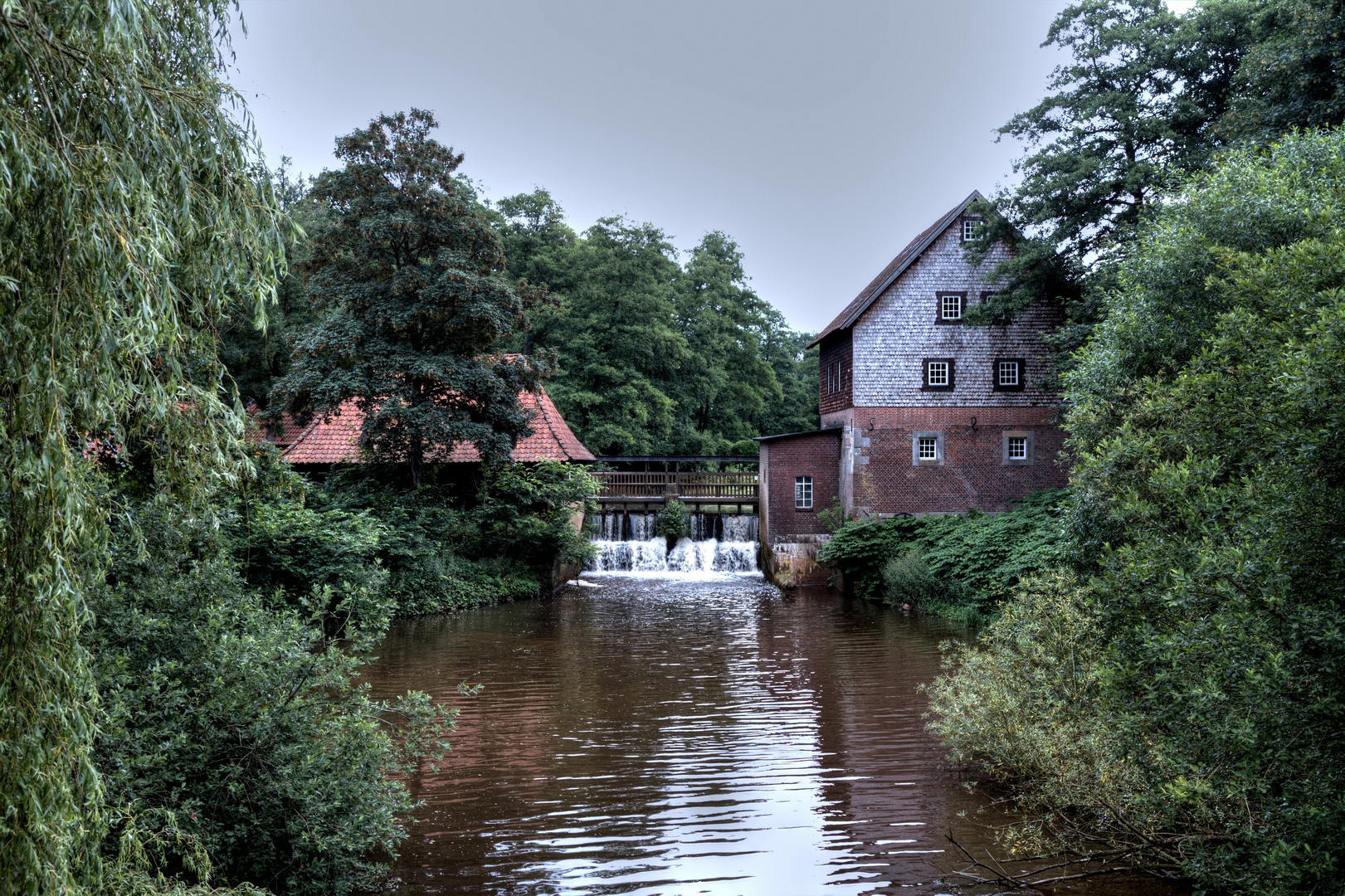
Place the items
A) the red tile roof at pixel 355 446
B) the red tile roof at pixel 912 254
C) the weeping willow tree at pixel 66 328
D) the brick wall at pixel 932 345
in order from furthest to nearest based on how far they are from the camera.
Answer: the brick wall at pixel 932 345 < the red tile roof at pixel 912 254 < the red tile roof at pixel 355 446 < the weeping willow tree at pixel 66 328

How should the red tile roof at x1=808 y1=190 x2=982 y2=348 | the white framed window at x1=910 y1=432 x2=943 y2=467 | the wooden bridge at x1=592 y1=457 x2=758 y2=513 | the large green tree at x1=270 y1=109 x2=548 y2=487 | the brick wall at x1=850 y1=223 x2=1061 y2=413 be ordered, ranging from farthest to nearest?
the wooden bridge at x1=592 y1=457 x2=758 y2=513 < the brick wall at x1=850 y1=223 x2=1061 y2=413 < the white framed window at x1=910 y1=432 x2=943 y2=467 < the red tile roof at x1=808 y1=190 x2=982 y2=348 < the large green tree at x1=270 y1=109 x2=548 y2=487

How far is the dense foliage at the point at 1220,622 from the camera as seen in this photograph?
451 centimetres

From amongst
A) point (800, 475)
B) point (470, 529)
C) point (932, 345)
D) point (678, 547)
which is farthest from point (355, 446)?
point (932, 345)

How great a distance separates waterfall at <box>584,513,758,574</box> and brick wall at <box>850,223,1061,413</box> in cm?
588

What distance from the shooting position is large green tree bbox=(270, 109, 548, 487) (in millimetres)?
18812

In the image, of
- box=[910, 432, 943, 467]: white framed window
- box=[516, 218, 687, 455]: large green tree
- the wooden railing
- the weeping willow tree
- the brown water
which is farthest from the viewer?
box=[516, 218, 687, 455]: large green tree

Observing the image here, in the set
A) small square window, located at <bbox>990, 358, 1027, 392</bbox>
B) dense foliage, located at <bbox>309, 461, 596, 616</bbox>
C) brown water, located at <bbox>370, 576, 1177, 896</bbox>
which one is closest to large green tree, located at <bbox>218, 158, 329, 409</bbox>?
dense foliage, located at <bbox>309, 461, 596, 616</bbox>

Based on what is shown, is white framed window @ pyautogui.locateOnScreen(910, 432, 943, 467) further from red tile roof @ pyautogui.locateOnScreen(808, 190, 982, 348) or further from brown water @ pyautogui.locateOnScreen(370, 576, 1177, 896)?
brown water @ pyautogui.locateOnScreen(370, 576, 1177, 896)

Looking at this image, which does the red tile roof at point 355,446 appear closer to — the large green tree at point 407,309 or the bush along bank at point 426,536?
the bush along bank at point 426,536

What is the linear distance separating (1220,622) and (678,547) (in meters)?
22.4

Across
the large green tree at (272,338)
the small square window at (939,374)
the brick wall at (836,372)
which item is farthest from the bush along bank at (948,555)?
the large green tree at (272,338)

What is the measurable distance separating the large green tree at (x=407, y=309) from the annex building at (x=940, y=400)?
10017 millimetres

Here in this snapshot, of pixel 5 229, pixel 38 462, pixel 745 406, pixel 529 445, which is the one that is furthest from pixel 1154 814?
pixel 745 406

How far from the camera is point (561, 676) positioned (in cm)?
1335
